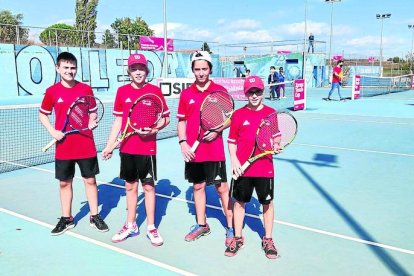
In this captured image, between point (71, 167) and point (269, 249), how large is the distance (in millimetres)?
2204

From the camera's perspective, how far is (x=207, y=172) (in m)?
3.84

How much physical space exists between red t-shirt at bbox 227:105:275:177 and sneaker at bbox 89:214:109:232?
5.73 ft

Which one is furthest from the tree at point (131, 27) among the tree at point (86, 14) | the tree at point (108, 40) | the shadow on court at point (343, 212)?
the shadow on court at point (343, 212)

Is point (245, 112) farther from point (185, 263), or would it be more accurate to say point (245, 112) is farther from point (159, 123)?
point (185, 263)

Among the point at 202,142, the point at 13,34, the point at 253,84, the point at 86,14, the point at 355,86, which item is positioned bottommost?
the point at 202,142

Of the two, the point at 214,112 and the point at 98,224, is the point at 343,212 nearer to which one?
the point at 214,112

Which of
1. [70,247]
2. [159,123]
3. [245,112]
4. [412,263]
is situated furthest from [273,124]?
[70,247]

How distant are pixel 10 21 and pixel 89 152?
192 ft

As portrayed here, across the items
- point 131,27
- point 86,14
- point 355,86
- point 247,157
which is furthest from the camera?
point 131,27

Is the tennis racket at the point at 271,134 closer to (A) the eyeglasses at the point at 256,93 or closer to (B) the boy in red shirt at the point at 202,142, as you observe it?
(A) the eyeglasses at the point at 256,93

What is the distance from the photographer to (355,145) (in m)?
8.97

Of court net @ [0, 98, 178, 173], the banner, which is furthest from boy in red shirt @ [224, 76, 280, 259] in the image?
the banner

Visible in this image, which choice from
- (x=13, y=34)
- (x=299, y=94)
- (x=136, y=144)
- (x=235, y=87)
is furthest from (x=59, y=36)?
(x=136, y=144)

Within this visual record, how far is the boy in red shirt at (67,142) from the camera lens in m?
3.95
